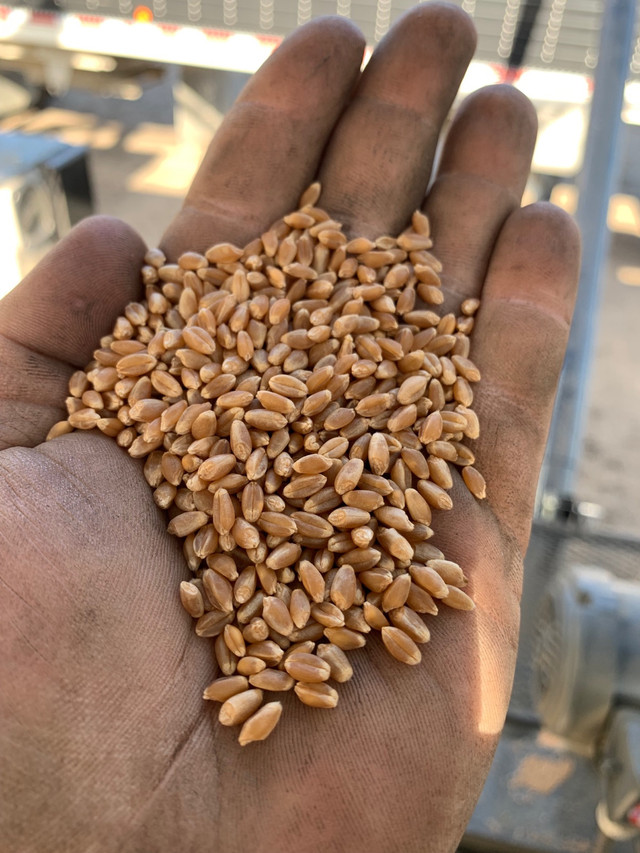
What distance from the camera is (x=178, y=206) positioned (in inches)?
147

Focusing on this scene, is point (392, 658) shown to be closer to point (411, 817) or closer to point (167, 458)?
point (411, 817)

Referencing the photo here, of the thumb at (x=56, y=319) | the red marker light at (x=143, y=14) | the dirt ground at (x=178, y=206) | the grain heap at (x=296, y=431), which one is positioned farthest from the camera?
the red marker light at (x=143, y=14)

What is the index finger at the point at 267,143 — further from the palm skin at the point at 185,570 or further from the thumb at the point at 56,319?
the thumb at the point at 56,319

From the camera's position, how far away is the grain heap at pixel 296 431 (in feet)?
2.85

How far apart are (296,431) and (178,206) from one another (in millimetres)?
3049

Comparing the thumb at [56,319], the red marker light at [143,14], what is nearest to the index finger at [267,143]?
the thumb at [56,319]

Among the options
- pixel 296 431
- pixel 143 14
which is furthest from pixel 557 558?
pixel 143 14

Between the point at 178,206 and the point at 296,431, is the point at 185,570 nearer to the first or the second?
the point at 296,431

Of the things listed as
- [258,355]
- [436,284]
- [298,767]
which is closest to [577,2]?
[436,284]

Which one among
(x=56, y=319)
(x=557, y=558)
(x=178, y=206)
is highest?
(x=56, y=319)

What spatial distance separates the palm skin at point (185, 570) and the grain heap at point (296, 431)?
0.11ft

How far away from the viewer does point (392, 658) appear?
834 mm

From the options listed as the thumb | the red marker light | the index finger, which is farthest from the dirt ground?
the thumb

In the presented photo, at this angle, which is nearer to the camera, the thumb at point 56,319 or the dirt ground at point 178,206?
the thumb at point 56,319
